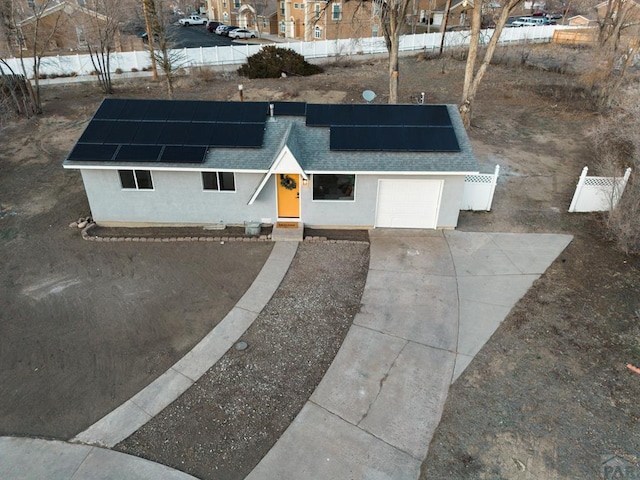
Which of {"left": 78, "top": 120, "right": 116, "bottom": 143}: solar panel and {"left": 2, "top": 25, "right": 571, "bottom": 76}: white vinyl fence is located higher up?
{"left": 78, "top": 120, "right": 116, "bottom": 143}: solar panel

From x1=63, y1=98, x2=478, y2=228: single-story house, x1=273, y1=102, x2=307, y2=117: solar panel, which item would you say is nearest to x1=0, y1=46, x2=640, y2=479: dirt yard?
x1=63, y1=98, x2=478, y2=228: single-story house

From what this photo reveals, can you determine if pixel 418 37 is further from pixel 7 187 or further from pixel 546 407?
pixel 546 407

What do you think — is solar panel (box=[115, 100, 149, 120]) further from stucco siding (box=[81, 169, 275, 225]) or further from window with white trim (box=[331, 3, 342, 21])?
window with white trim (box=[331, 3, 342, 21])

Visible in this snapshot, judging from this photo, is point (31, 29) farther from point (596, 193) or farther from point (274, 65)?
point (596, 193)

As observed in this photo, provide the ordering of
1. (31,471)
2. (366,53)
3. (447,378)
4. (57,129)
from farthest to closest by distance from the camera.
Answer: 1. (366,53)
2. (57,129)
3. (447,378)
4. (31,471)

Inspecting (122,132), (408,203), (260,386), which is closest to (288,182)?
(408,203)

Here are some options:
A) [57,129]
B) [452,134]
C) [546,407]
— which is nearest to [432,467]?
A: [546,407]

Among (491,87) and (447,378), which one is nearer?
(447,378)

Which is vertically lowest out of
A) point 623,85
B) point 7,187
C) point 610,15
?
point 7,187
